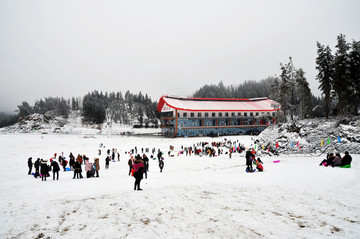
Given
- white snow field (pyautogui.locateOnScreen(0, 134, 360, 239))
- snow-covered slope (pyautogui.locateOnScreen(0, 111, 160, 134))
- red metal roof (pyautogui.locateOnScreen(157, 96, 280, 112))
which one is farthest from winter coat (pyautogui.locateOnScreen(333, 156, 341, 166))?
snow-covered slope (pyautogui.locateOnScreen(0, 111, 160, 134))

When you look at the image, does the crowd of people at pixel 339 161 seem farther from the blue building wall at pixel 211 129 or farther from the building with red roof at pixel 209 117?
the blue building wall at pixel 211 129

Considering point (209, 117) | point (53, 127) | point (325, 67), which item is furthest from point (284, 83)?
point (53, 127)

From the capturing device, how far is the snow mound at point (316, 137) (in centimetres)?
1989

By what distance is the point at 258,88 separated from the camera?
13612 cm

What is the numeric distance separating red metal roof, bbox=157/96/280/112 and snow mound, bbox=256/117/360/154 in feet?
114

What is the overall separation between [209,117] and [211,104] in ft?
23.3

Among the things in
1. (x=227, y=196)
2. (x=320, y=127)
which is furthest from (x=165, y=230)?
(x=320, y=127)

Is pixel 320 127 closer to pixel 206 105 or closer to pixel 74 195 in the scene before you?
pixel 74 195

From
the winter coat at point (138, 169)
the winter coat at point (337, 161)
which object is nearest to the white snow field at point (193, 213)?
the winter coat at point (138, 169)

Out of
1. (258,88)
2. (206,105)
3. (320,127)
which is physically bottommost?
(320,127)

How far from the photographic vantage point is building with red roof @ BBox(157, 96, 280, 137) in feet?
192

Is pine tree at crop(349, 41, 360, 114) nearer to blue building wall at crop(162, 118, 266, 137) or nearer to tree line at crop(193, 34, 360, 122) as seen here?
tree line at crop(193, 34, 360, 122)

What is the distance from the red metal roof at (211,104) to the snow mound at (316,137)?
1371 inches

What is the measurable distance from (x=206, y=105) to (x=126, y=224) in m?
62.1
